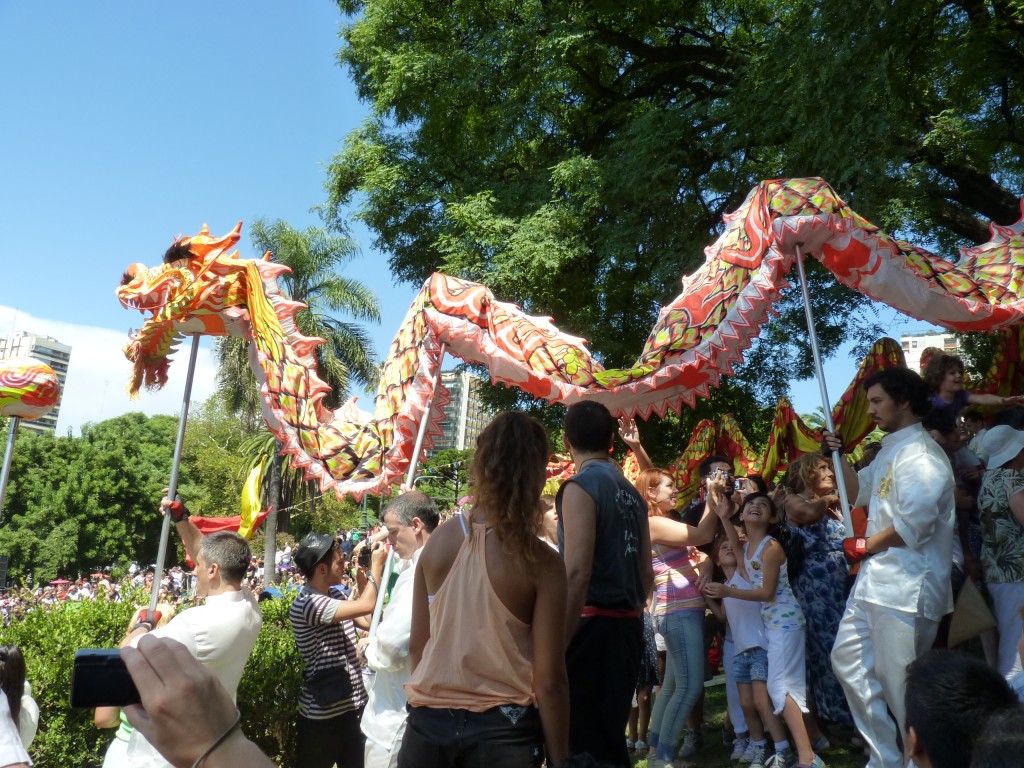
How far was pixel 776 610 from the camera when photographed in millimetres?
5262

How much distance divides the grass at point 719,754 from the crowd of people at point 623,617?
0.10 m

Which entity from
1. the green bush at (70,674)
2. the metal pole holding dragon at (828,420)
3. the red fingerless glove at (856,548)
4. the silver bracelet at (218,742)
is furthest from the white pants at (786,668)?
the silver bracelet at (218,742)

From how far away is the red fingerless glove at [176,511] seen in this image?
4.74m

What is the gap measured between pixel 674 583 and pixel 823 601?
Result: 98 centimetres

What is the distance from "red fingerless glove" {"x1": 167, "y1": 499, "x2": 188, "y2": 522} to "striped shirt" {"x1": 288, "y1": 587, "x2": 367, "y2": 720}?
0.79 meters

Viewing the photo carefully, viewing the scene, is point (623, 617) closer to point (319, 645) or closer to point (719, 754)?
point (319, 645)

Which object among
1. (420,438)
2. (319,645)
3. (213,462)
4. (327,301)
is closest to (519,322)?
(420,438)

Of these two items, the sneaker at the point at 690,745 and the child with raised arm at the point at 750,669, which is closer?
the child with raised arm at the point at 750,669

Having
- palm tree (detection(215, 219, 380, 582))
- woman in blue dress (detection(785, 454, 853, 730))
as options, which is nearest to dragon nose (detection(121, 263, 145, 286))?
woman in blue dress (detection(785, 454, 853, 730))

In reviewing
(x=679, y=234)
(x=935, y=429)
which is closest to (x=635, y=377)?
(x=935, y=429)

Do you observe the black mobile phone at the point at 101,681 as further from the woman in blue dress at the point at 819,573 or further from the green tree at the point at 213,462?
Answer: the green tree at the point at 213,462

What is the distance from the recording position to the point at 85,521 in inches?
1496

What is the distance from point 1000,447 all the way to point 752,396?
914 cm

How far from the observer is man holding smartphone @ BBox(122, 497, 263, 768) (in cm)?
328
